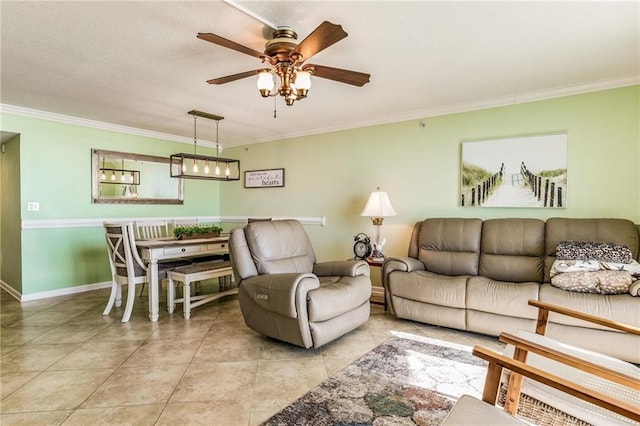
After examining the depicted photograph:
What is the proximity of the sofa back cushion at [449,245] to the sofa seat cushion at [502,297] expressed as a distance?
42 cm

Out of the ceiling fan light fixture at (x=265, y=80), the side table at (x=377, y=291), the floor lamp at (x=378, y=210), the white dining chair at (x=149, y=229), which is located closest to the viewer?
the ceiling fan light fixture at (x=265, y=80)

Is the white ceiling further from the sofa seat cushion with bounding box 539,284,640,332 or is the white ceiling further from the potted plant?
the sofa seat cushion with bounding box 539,284,640,332

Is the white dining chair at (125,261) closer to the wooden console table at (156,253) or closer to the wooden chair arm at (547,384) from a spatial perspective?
the wooden console table at (156,253)

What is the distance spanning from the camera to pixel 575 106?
3.28 m

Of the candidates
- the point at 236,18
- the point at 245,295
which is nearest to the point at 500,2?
the point at 236,18

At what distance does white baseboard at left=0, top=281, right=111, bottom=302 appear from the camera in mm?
4133

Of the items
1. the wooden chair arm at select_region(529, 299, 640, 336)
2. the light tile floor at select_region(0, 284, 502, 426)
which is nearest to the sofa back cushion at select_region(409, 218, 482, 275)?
the light tile floor at select_region(0, 284, 502, 426)

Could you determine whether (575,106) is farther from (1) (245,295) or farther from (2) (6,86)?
(2) (6,86)

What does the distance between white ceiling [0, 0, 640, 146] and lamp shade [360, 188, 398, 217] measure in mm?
1049

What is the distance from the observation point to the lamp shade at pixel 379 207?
388 centimetres

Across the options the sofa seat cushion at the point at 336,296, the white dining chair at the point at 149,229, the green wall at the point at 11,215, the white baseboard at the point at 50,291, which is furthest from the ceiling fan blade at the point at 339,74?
the white baseboard at the point at 50,291

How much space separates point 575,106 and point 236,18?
126 inches

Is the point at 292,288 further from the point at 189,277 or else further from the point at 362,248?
the point at 362,248

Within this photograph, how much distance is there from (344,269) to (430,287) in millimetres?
805
